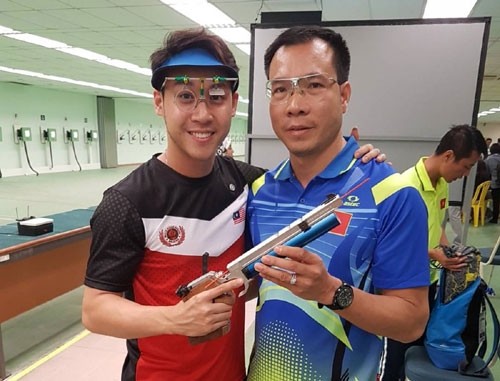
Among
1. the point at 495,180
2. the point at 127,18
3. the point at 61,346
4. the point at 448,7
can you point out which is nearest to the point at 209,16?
the point at 127,18

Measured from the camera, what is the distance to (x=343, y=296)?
32.5 inches

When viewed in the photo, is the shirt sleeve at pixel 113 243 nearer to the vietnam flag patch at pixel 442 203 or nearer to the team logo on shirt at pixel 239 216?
the team logo on shirt at pixel 239 216

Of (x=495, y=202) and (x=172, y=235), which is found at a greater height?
(x=172, y=235)

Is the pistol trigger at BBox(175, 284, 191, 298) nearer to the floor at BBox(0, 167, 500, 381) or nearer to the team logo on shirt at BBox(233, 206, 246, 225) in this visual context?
the team logo on shirt at BBox(233, 206, 246, 225)

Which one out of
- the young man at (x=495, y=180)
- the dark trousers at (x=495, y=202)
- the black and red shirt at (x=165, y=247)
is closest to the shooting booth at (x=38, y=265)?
the black and red shirt at (x=165, y=247)

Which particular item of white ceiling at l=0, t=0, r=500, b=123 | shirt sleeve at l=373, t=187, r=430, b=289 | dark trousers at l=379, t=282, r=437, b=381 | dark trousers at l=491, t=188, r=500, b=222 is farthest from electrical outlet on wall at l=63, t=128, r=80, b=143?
shirt sleeve at l=373, t=187, r=430, b=289

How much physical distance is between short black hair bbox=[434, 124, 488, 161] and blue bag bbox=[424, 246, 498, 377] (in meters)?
0.59

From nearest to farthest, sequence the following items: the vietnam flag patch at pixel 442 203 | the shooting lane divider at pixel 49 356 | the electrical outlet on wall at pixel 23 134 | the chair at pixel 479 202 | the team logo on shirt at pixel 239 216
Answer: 1. the team logo on shirt at pixel 239 216
2. the vietnam flag patch at pixel 442 203
3. the shooting lane divider at pixel 49 356
4. the chair at pixel 479 202
5. the electrical outlet on wall at pixel 23 134

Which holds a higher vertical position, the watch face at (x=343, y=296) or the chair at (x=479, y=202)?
the watch face at (x=343, y=296)

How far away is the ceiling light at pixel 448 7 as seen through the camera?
5188 millimetres

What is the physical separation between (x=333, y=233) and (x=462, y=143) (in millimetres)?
1567

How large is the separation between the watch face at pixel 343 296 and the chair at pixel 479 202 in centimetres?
A: 796

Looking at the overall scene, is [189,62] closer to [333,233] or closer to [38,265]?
[333,233]

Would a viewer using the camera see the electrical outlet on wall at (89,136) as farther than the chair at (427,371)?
Yes
